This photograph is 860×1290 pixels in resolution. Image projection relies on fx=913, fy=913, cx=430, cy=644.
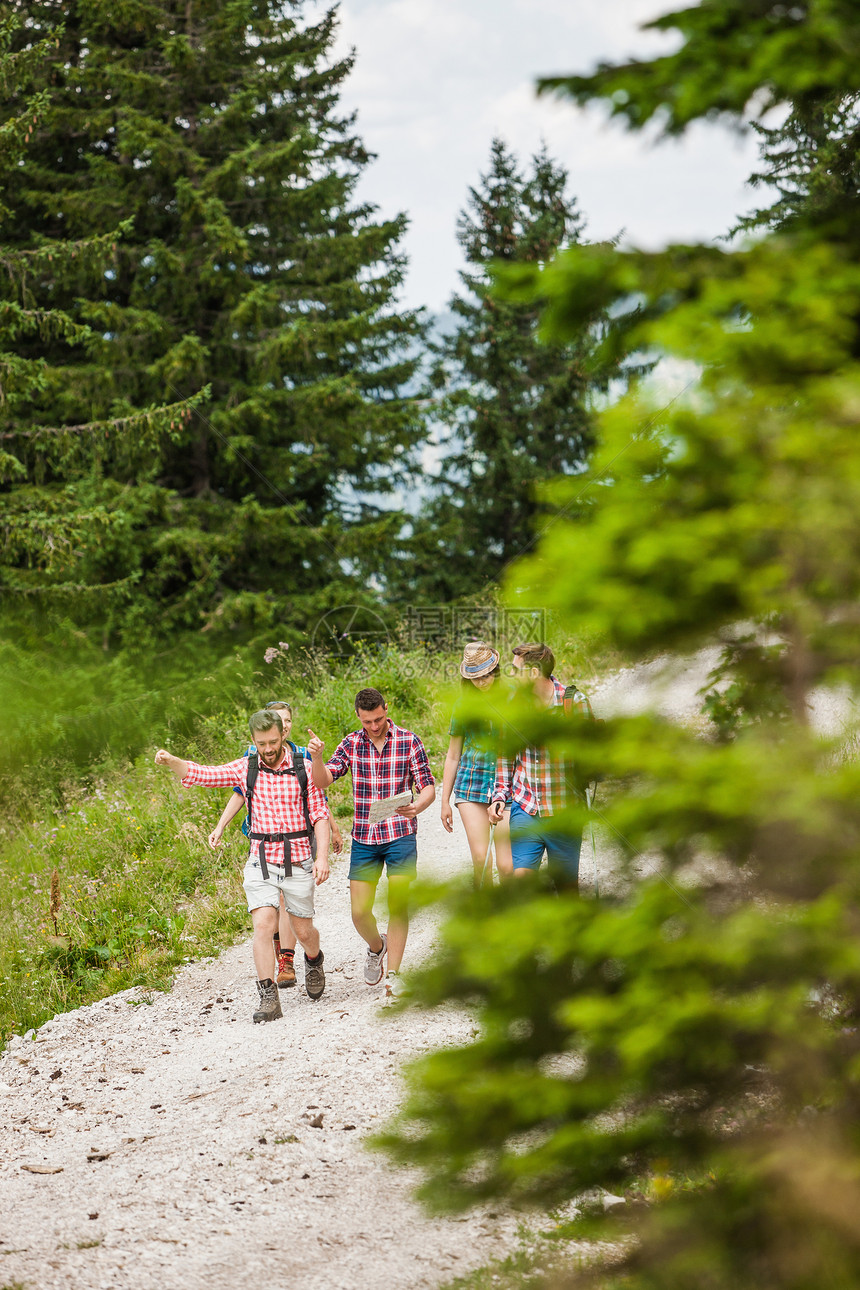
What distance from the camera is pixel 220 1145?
448 centimetres

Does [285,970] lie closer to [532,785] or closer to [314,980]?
[314,980]

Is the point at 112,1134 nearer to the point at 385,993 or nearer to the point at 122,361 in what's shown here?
the point at 385,993

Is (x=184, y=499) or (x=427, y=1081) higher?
(x=184, y=499)

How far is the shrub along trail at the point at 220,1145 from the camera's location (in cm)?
343

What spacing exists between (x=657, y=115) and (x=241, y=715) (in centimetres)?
1078

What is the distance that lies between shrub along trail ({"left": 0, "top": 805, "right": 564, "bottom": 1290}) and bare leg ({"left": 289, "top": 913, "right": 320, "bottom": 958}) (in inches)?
14.3

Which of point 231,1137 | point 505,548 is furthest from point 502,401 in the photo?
point 231,1137

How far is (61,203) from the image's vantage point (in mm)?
15617

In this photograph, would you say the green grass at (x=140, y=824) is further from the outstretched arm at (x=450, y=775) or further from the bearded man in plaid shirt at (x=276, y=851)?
the outstretched arm at (x=450, y=775)

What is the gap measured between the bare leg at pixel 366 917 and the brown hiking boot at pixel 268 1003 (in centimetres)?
71

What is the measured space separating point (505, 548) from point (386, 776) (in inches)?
724

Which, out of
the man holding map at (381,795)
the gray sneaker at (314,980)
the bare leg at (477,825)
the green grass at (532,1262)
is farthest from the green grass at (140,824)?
the green grass at (532,1262)

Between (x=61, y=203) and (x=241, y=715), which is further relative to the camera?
(x=61, y=203)

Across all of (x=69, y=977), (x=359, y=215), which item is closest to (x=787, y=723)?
(x=69, y=977)
